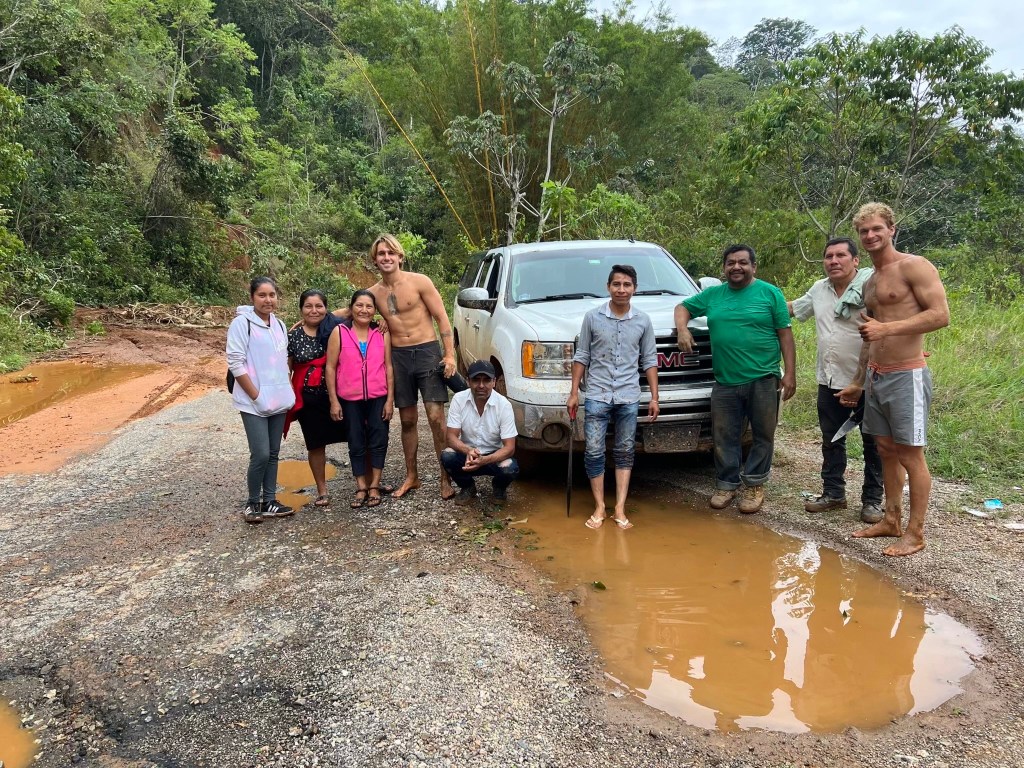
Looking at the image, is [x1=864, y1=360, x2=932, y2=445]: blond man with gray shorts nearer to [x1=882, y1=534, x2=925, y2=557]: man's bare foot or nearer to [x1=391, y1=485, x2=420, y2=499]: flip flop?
[x1=882, y1=534, x2=925, y2=557]: man's bare foot

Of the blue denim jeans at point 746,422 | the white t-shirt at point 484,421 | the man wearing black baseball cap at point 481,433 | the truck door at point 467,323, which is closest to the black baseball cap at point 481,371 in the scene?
the man wearing black baseball cap at point 481,433

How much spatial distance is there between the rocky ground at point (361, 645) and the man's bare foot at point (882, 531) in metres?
0.12

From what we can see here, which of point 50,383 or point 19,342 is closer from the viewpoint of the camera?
point 50,383

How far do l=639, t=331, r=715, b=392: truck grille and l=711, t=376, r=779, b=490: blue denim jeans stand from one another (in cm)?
23

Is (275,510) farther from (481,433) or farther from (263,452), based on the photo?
(481,433)

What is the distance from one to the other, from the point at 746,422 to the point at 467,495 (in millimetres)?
1976

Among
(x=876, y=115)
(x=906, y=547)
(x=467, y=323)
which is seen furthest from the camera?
(x=876, y=115)

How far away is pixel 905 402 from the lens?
147 inches

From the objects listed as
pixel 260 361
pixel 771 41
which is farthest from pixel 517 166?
pixel 771 41

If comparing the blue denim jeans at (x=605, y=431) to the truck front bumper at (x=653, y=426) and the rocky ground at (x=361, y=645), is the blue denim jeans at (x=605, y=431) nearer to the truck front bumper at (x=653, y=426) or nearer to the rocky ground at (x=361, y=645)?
the truck front bumper at (x=653, y=426)

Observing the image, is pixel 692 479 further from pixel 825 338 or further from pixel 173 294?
pixel 173 294

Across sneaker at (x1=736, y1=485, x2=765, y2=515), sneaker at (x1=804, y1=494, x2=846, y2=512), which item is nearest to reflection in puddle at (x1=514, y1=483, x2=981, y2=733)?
sneaker at (x1=736, y1=485, x2=765, y2=515)

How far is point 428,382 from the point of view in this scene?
195 inches

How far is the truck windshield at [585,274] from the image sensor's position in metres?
5.63
